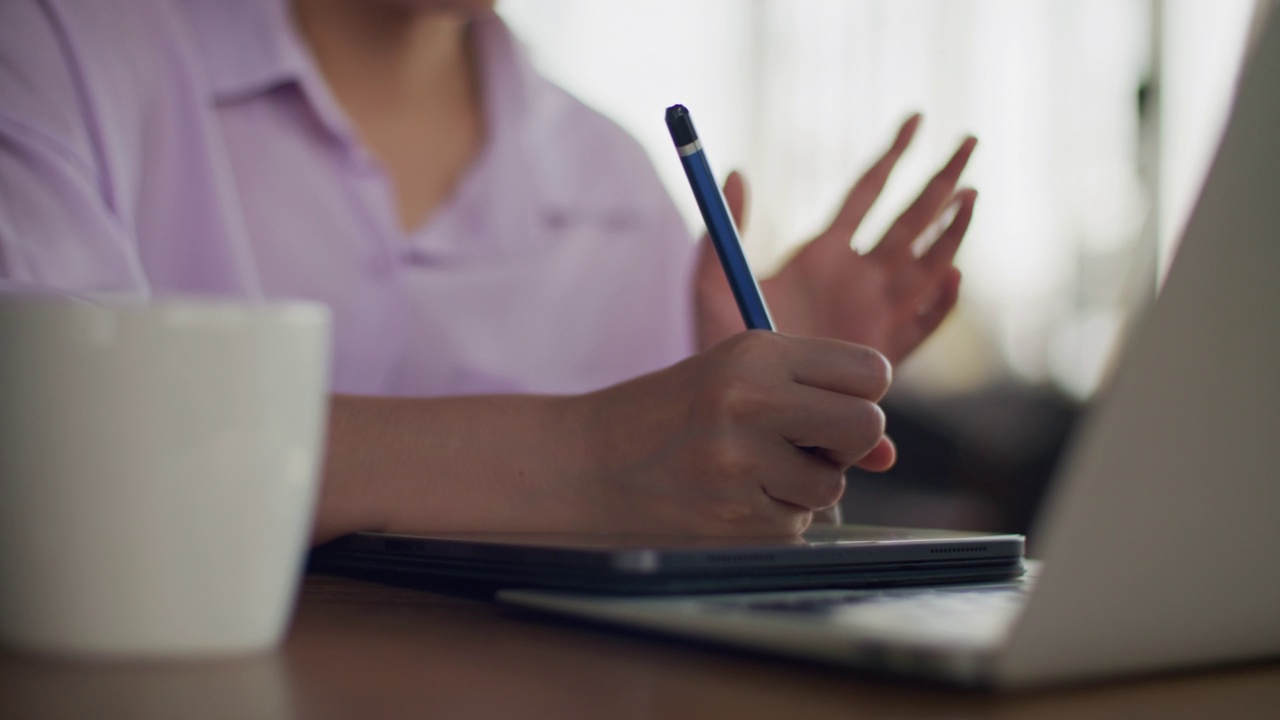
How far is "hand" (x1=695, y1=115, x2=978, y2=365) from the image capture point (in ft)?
2.80

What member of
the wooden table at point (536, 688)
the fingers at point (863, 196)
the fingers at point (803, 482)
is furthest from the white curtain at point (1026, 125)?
the wooden table at point (536, 688)

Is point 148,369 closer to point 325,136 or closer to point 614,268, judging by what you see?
point 325,136

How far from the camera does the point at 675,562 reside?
380 millimetres

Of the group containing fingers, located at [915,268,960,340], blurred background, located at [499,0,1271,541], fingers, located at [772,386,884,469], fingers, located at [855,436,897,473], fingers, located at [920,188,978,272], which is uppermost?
blurred background, located at [499,0,1271,541]

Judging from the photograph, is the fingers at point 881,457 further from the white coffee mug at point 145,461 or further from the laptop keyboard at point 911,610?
the white coffee mug at point 145,461

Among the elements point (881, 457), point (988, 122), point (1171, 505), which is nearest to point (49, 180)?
point (881, 457)

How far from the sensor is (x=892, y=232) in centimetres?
87

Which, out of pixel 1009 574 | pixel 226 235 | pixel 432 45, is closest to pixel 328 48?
pixel 432 45

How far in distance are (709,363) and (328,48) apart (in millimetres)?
711

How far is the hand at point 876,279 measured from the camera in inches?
33.6

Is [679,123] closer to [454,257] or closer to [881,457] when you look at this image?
[881,457]

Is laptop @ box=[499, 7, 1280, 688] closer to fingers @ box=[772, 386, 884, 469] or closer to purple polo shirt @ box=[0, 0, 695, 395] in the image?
fingers @ box=[772, 386, 884, 469]

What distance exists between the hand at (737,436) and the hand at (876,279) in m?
0.26

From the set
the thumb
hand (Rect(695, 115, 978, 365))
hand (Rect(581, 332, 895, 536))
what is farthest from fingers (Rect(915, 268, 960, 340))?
hand (Rect(581, 332, 895, 536))
